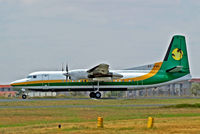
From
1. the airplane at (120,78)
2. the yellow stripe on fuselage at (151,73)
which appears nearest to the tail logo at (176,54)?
the airplane at (120,78)

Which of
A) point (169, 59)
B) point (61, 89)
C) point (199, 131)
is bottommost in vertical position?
point (199, 131)

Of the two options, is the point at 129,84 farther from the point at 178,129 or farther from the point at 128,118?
the point at 178,129

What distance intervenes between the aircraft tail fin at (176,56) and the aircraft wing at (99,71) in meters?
8.71

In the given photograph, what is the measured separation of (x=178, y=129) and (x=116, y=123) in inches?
184

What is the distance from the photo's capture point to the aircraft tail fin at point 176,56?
56.8 metres

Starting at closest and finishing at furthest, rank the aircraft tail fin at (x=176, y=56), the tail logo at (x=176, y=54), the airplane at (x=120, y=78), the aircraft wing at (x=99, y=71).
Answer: the aircraft wing at (x=99, y=71), the airplane at (x=120, y=78), the aircraft tail fin at (x=176, y=56), the tail logo at (x=176, y=54)

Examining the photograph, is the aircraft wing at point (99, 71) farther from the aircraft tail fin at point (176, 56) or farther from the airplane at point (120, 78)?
the aircraft tail fin at point (176, 56)

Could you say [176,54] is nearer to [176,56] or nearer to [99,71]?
[176,56]

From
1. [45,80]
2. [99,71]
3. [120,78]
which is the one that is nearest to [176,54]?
[120,78]

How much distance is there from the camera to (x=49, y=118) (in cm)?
Answer: 3072

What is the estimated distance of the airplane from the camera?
54500mm

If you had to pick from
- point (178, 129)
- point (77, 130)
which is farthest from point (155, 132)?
point (77, 130)

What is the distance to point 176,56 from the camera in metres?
57.1

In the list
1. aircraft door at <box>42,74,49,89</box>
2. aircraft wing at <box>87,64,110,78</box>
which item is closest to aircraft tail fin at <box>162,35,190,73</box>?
aircraft wing at <box>87,64,110,78</box>
